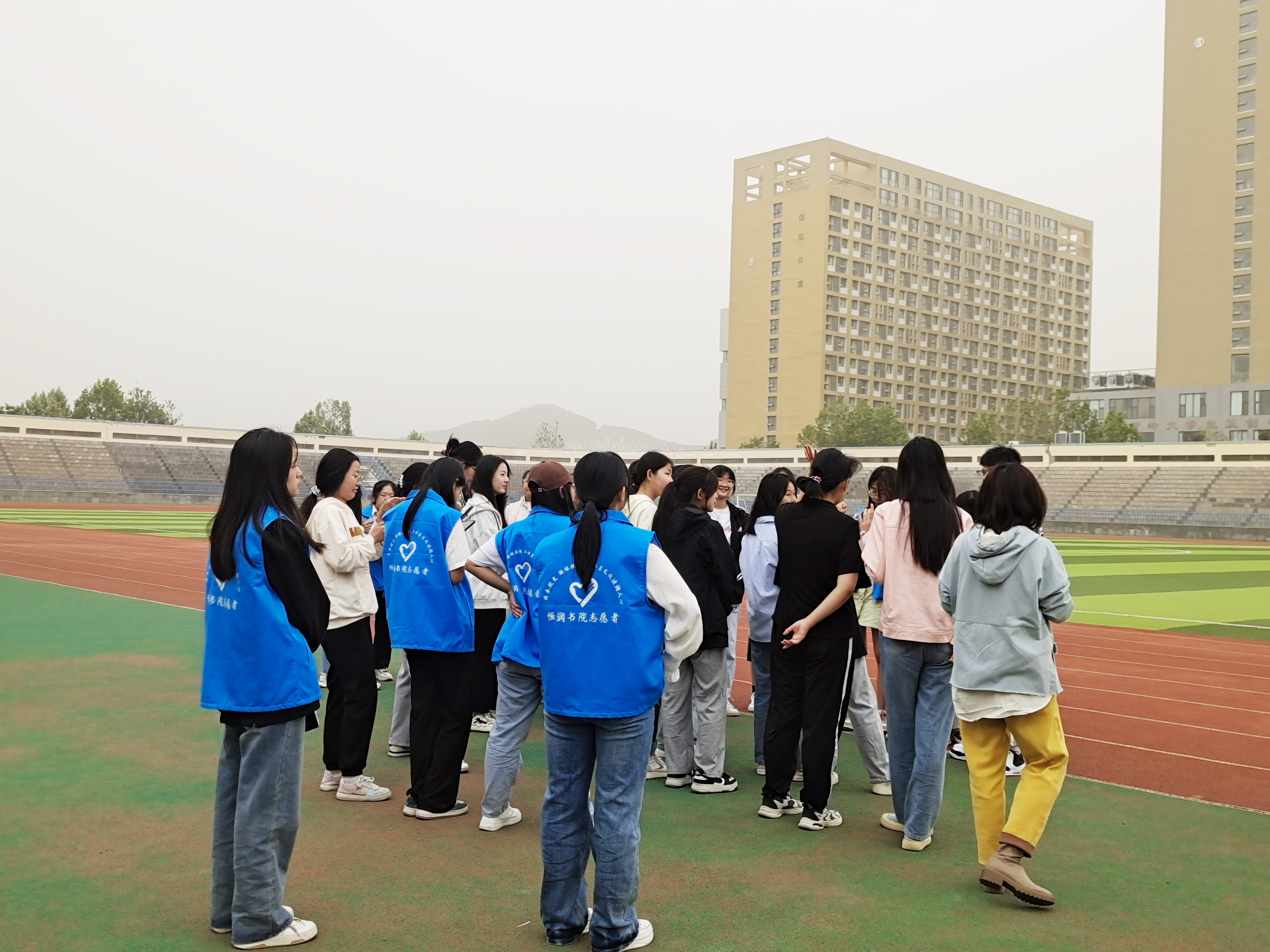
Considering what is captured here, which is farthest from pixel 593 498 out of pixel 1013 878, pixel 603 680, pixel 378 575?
pixel 378 575

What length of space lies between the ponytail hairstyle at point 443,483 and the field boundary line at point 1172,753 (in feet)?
16.7

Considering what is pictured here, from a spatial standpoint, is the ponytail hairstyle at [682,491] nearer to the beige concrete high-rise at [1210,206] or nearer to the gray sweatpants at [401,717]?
the gray sweatpants at [401,717]

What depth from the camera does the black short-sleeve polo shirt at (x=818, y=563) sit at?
17.1 ft

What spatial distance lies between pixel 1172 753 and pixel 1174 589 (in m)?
14.1

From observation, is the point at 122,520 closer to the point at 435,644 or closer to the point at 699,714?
the point at 435,644

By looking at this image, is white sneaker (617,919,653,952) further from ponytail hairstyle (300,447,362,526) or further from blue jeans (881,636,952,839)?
ponytail hairstyle (300,447,362,526)

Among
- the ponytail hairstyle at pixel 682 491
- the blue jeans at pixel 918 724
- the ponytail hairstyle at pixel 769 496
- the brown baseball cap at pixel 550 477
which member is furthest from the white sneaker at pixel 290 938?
the ponytail hairstyle at pixel 769 496

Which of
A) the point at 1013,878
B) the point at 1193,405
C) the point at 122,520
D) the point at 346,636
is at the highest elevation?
the point at 1193,405

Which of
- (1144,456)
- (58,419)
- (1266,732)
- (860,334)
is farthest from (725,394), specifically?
(1266,732)

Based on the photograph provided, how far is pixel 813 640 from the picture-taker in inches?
207

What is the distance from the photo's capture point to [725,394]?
12044 centimetres

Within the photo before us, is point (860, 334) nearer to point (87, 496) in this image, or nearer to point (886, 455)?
point (886, 455)

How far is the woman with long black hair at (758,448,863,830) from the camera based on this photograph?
5.20 meters

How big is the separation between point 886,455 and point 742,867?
6263 centimetres
